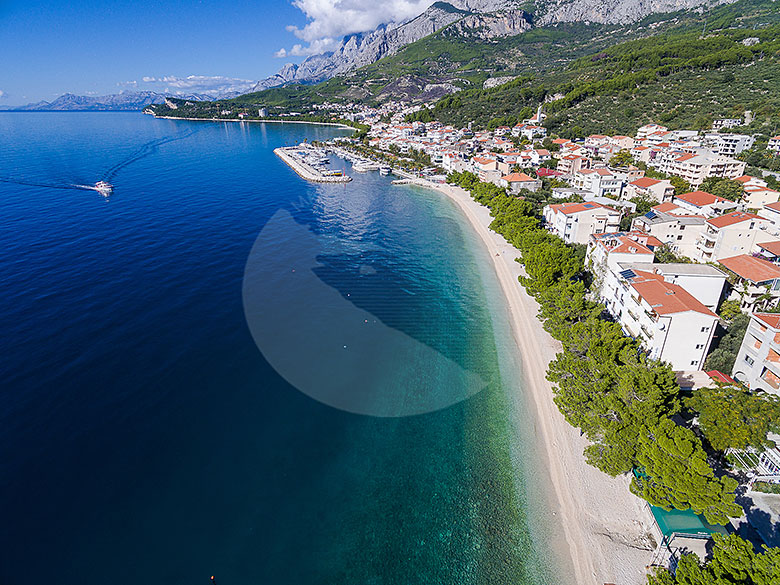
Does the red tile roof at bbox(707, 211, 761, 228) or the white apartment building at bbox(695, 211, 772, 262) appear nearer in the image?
the white apartment building at bbox(695, 211, 772, 262)

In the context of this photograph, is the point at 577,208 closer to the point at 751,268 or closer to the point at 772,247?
the point at 772,247

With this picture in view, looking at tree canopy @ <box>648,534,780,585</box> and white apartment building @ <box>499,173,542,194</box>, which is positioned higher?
white apartment building @ <box>499,173,542,194</box>

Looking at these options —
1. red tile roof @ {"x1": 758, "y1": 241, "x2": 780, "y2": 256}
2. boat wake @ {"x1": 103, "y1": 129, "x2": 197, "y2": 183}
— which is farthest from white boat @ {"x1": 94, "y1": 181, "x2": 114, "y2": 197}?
red tile roof @ {"x1": 758, "y1": 241, "x2": 780, "y2": 256}

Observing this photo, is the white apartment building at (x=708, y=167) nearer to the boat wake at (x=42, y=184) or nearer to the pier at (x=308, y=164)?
the pier at (x=308, y=164)

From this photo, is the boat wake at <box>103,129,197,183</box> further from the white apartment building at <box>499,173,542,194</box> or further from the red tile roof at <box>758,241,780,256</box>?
the red tile roof at <box>758,241,780,256</box>

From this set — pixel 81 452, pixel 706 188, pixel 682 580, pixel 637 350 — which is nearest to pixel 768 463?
pixel 637 350

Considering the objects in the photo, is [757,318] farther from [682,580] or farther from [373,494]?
[373,494]

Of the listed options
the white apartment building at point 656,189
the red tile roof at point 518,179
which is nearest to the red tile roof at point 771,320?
the white apartment building at point 656,189
